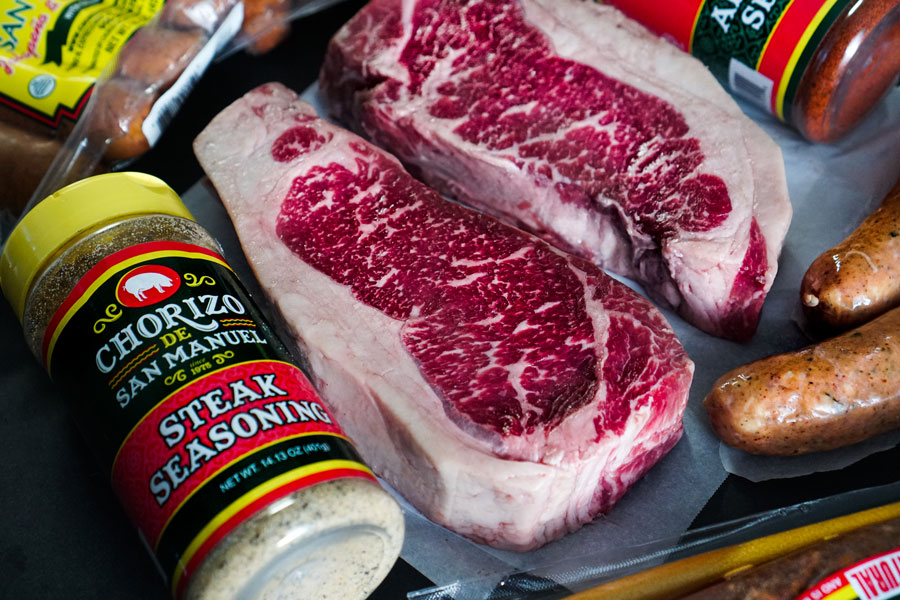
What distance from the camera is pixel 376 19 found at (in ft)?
6.88

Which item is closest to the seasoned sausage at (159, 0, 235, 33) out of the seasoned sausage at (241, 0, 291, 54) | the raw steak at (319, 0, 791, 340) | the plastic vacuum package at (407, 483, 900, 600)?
the seasoned sausage at (241, 0, 291, 54)

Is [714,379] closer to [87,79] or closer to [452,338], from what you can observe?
[452,338]

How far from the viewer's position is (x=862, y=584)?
1259 millimetres

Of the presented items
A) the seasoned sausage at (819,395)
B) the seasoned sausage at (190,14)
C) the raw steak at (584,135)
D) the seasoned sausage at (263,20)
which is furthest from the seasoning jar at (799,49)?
the seasoned sausage at (190,14)

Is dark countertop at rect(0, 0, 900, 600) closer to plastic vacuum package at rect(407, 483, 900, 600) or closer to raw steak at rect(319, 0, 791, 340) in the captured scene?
plastic vacuum package at rect(407, 483, 900, 600)

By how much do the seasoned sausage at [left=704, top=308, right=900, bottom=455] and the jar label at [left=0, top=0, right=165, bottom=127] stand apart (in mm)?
1668

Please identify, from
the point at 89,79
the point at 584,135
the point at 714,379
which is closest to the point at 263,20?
the point at 89,79

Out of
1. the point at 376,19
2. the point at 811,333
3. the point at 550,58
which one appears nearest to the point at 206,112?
the point at 376,19

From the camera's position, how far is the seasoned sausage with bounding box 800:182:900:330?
1.62 m

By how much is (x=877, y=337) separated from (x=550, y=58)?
0.95 meters

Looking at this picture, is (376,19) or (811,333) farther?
(376,19)

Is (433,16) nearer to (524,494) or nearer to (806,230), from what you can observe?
(806,230)

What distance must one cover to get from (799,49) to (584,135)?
19.6 inches

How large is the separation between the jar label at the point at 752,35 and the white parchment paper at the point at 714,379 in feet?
0.53
